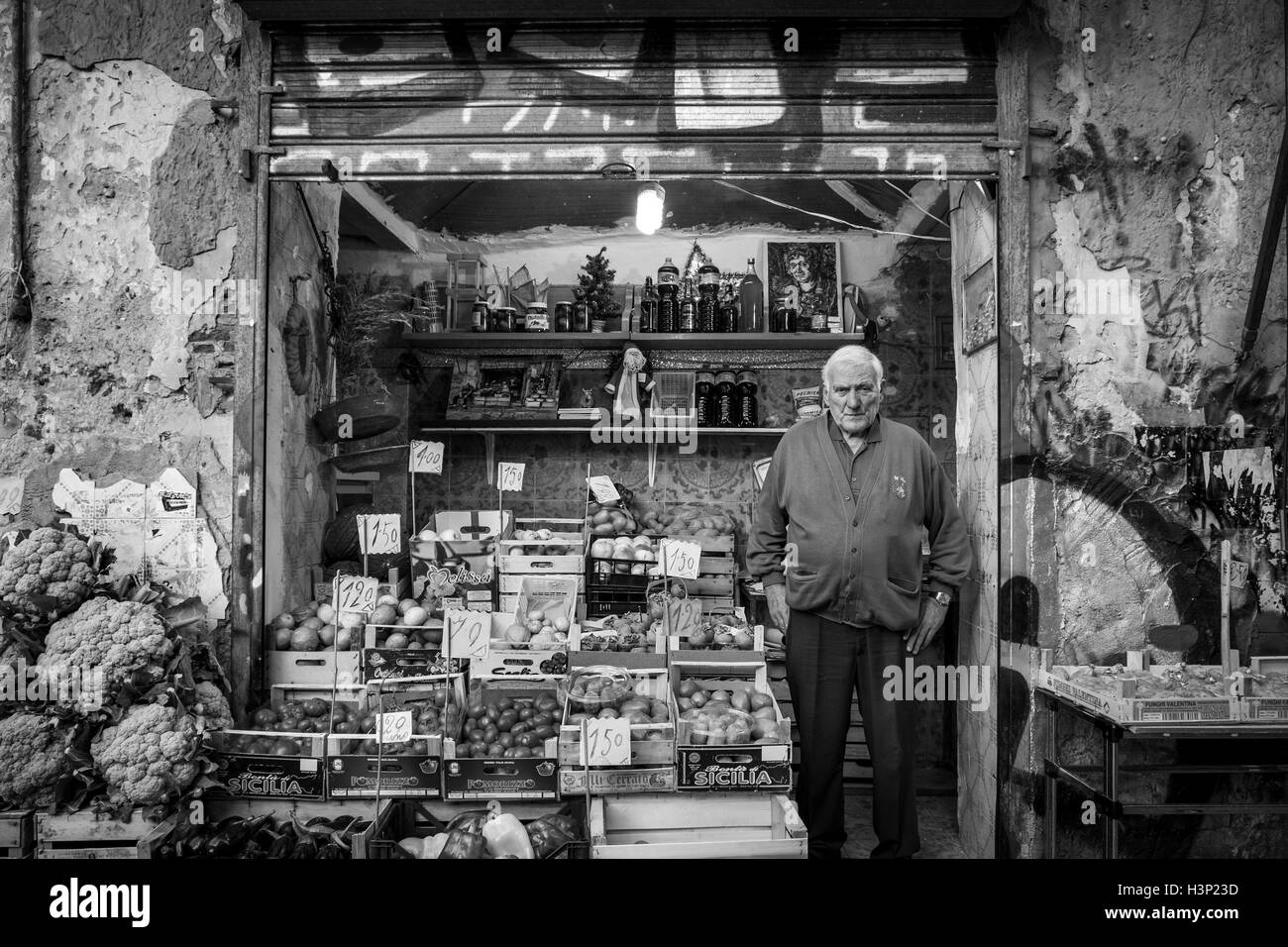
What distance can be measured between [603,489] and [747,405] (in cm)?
115

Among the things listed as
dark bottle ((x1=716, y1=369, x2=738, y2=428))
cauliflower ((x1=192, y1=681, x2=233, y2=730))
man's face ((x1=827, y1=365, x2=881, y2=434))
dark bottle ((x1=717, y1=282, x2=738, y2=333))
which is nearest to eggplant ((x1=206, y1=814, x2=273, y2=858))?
cauliflower ((x1=192, y1=681, x2=233, y2=730))

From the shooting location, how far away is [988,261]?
12.3 feet

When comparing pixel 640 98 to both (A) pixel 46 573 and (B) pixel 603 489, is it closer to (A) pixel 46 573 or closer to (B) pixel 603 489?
(B) pixel 603 489

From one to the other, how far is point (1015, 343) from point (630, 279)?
3182 mm

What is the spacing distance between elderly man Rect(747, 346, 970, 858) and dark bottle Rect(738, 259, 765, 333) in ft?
7.27

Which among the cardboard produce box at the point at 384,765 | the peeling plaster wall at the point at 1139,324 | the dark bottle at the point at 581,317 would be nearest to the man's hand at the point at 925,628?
the peeling plaster wall at the point at 1139,324

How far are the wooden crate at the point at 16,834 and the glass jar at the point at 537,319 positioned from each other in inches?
149

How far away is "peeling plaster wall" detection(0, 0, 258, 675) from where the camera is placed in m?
3.72

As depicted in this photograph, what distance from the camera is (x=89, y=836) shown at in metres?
3.03

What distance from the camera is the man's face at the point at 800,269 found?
19.4ft

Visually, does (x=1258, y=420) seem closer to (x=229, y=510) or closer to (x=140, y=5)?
(x=229, y=510)

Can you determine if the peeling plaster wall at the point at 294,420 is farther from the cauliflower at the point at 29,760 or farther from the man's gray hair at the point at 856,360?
the man's gray hair at the point at 856,360

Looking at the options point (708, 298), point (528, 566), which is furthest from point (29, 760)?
point (708, 298)

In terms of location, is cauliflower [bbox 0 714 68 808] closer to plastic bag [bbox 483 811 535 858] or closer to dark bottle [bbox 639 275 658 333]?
plastic bag [bbox 483 811 535 858]
